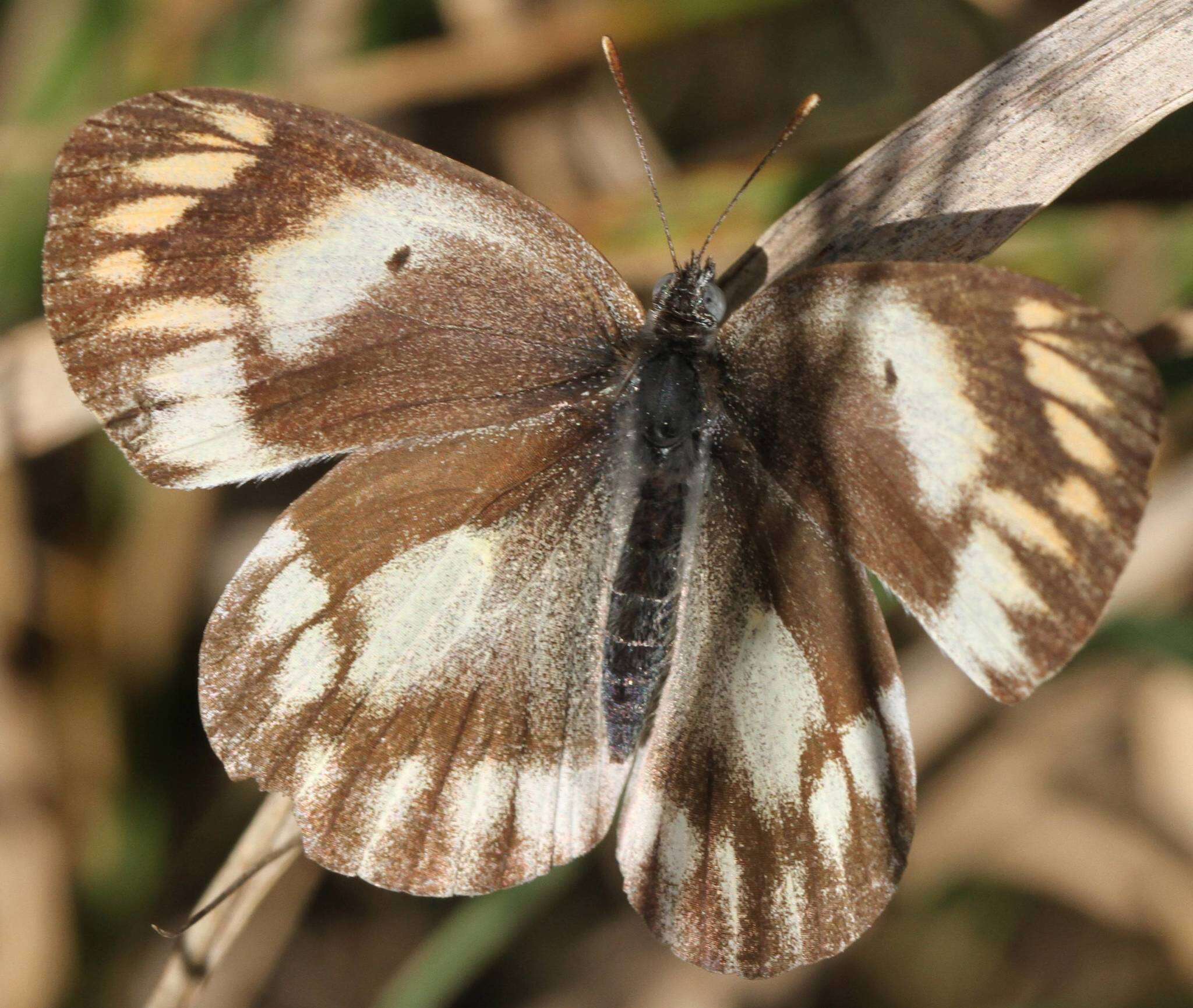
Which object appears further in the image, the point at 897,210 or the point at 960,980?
the point at 960,980

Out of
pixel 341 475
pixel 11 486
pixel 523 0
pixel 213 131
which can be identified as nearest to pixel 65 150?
pixel 213 131

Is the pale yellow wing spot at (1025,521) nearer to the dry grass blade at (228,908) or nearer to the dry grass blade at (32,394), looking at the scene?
the dry grass blade at (228,908)

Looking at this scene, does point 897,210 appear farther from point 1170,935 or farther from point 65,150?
point 1170,935

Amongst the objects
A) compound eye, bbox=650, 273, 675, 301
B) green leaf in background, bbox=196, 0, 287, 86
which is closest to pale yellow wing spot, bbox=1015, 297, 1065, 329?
compound eye, bbox=650, 273, 675, 301

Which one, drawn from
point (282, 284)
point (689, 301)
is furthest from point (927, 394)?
point (282, 284)

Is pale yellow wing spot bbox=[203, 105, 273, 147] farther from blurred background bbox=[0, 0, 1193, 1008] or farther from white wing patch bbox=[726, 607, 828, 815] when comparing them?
white wing patch bbox=[726, 607, 828, 815]
